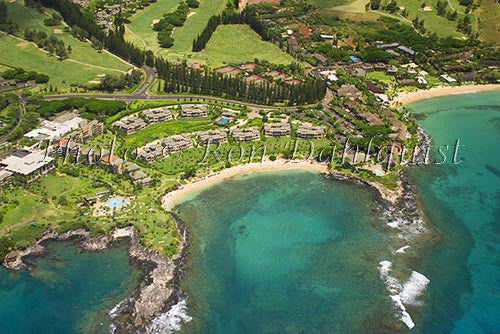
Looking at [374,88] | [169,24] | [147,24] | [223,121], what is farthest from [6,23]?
[374,88]

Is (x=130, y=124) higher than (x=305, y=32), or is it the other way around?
(x=305, y=32)

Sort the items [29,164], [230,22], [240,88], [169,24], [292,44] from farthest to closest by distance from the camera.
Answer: [230,22] < [169,24] < [292,44] < [240,88] < [29,164]

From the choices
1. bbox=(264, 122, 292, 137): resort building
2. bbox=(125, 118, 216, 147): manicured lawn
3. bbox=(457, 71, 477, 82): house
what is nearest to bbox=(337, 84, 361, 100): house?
bbox=(264, 122, 292, 137): resort building

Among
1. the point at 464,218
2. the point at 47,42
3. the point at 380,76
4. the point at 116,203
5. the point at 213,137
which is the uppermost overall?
the point at 380,76

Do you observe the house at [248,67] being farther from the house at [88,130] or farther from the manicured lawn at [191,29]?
the house at [88,130]

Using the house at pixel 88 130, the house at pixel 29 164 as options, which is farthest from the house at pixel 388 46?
the house at pixel 29 164

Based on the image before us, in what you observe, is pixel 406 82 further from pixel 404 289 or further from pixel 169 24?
pixel 169 24
